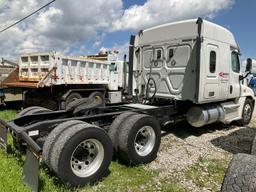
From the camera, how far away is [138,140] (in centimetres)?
569

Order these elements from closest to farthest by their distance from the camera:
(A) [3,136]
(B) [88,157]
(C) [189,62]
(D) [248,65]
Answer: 1. (B) [88,157]
2. (A) [3,136]
3. (C) [189,62]
4. (D) [248,65]

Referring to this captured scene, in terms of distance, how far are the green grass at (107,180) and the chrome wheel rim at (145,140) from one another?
372 mm

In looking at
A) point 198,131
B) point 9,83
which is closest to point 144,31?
point 198,131

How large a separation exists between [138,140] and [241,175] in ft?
9.34

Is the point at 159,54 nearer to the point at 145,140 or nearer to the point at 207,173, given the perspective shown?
the point at 145,140

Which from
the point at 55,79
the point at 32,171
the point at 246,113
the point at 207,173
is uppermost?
the point at 55,79

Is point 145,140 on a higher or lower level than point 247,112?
lower

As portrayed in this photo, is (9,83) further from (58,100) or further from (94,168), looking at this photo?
(94,168)

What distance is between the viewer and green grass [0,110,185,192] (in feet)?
13.8

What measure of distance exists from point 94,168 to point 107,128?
124cm

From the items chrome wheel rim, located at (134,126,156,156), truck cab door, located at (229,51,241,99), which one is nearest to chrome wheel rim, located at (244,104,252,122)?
truck cab door, located at (229,51,241,99)

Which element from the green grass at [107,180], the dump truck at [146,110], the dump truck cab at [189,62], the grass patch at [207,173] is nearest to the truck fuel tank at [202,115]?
the dump truck at [146,110]

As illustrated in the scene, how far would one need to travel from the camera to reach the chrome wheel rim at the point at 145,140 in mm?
5594

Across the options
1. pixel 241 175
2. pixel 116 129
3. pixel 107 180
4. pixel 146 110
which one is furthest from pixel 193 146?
pixel 241 175
